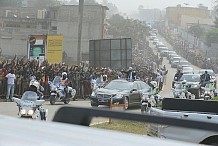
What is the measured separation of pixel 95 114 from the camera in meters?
2.80

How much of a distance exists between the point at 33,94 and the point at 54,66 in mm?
11000

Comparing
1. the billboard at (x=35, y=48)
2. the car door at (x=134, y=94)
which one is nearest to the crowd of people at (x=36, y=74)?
the billboard at (x=35, y=48)

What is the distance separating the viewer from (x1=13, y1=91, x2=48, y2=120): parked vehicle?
1051 cm

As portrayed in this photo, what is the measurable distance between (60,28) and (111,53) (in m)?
35.0

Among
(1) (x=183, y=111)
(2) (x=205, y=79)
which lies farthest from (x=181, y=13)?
(1) (x=183, y=111)

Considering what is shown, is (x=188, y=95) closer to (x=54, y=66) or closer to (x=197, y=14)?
(x=54, y=66)

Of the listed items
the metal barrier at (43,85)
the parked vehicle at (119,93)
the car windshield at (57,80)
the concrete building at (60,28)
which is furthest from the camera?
the concrete building at (60,28)

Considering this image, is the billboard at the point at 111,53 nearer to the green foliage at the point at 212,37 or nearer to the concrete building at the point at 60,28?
the concrete building at the point at 60,28

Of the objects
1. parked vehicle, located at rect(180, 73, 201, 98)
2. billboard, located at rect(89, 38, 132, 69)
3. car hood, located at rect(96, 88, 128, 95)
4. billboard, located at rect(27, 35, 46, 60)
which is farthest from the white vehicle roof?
billboard, located at rect(89, 38, 132, 69)

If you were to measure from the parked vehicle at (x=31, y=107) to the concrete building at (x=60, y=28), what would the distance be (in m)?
45.8

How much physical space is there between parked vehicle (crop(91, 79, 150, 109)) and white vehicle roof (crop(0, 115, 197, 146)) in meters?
17.0

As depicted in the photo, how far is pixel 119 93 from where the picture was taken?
1972 cm

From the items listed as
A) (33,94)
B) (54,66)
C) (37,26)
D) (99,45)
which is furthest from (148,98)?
(37,26)

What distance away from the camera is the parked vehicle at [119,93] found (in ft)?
64.1
